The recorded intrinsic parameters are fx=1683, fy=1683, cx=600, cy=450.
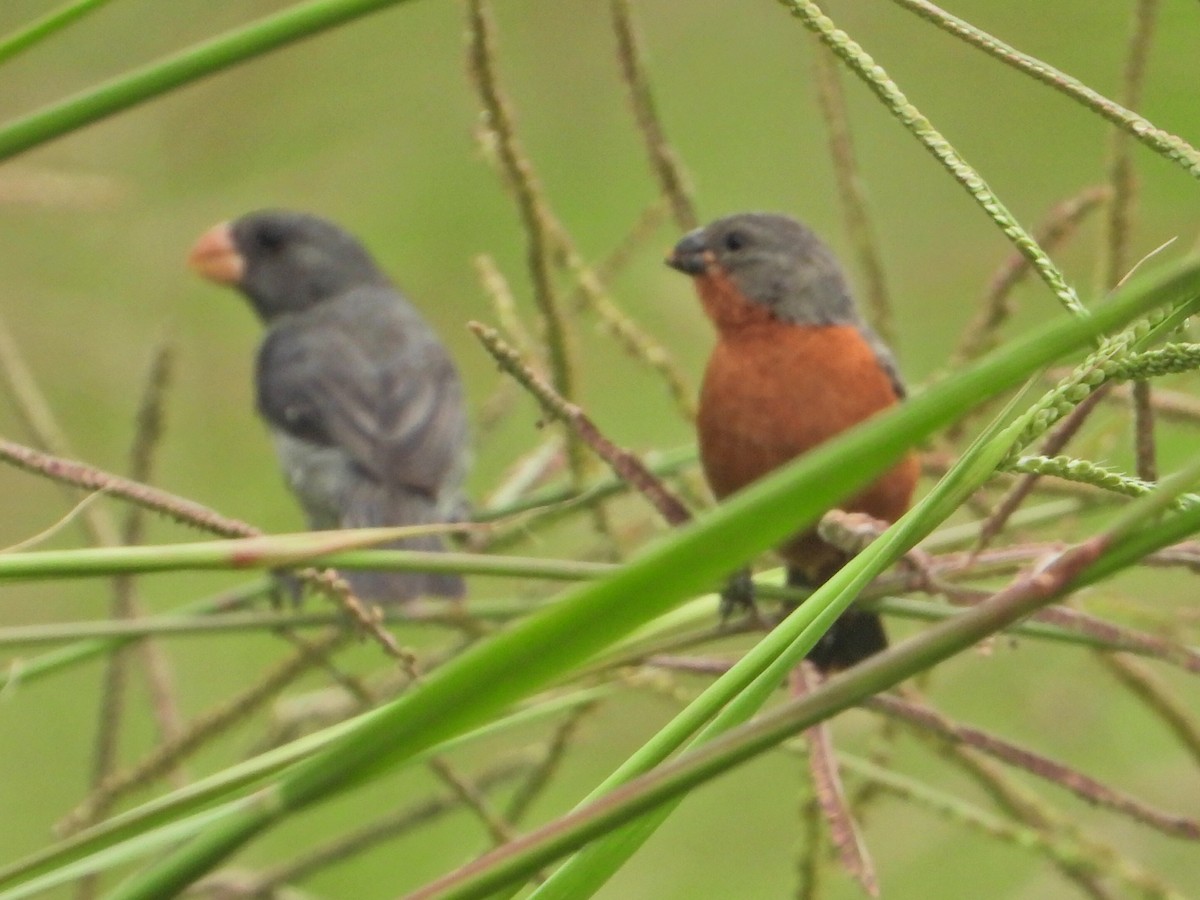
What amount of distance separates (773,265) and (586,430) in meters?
1.68

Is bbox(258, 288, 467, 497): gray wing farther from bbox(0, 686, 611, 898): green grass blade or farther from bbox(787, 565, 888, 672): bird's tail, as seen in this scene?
bbox(0, 686, 611, 898): green grass blade

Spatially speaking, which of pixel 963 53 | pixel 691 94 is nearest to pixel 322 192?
pixel 691 94

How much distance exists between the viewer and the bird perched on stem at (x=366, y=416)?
12.9 ft

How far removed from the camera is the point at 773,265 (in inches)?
123

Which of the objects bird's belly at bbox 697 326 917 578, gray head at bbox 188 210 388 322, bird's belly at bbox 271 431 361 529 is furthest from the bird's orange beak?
bird's belly at bbox 697 326 917 578

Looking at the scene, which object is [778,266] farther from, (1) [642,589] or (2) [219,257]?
(1) [642,589]

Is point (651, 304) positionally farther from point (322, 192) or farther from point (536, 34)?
point (322, 192)

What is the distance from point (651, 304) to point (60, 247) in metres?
1.98

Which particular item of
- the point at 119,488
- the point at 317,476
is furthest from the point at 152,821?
the point at 317,476

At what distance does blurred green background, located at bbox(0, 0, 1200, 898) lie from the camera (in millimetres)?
4277

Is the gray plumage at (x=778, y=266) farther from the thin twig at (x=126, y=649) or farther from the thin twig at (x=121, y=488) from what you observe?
the thin twig at (x=121, y=488)

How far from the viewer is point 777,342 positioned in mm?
3012

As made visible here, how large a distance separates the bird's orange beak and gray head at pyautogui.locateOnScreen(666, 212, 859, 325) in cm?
224

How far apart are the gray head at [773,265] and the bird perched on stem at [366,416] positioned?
2.59 feet
